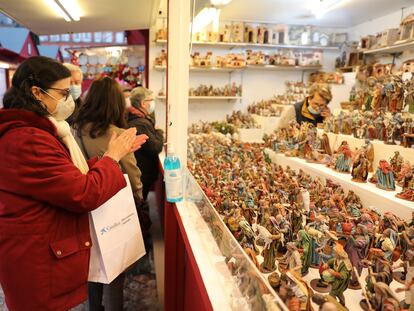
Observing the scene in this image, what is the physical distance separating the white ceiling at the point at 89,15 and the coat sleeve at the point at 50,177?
A: 2773 mm

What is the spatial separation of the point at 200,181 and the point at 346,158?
2.81 ft

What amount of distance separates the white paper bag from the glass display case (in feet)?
1.02

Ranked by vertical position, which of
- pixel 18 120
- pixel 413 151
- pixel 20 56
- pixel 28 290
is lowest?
pixel 28 290

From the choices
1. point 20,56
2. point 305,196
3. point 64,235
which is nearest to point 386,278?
point 305,196

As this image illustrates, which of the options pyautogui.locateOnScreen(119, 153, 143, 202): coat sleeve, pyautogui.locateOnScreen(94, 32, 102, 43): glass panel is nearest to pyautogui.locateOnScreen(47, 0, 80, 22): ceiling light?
pyautogui.locateOnScreen(119, 153, 143, 202): coat sleeve

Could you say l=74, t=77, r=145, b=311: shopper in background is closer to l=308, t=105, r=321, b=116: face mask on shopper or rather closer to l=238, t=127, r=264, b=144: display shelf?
l=308, t=105, r=321, b=116: face mask on shopper

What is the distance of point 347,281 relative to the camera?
1023 millimetres

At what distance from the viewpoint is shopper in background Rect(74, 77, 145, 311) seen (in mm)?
2072

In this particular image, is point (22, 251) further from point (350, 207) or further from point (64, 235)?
point (350, 207)

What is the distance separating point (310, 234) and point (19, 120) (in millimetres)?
1088

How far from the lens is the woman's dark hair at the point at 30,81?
4.21ft

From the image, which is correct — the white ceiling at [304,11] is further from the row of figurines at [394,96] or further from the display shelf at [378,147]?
the display shelf at [378,147]

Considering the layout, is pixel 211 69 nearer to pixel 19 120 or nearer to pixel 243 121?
pixel 243 121

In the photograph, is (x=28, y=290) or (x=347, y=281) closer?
(x=347, y=281)
